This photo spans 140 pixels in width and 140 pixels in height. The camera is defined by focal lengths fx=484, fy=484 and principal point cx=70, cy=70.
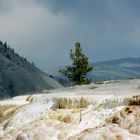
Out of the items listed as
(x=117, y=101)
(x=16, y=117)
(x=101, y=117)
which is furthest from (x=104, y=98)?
(x=16, y=117)

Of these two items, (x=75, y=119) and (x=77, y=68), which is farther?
(x=77, y=68)

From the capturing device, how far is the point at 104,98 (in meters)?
53.8

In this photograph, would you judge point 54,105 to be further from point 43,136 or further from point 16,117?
point 43,136

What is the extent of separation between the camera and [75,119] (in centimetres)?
4750

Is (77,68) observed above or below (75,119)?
above

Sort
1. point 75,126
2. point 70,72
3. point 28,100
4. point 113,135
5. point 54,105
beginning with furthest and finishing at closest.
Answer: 1. point 70,72
2. point 28,100
3. point 54,105
4. point 75,126
5. point 113,135

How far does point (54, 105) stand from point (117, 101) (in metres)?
10.3

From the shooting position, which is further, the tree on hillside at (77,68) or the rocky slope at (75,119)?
the tree on hillside at (77,68)

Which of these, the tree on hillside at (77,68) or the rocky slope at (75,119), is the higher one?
the tree on hillside at (77,68)

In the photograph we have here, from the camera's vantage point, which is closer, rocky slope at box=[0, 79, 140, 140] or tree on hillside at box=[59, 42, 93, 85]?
rocky slope at box=[0, 79, 140, 140]

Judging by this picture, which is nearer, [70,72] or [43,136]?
[43,136]

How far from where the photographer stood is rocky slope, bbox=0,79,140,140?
40000mm

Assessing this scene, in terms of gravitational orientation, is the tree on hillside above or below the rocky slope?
above

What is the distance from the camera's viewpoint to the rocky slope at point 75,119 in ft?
131
